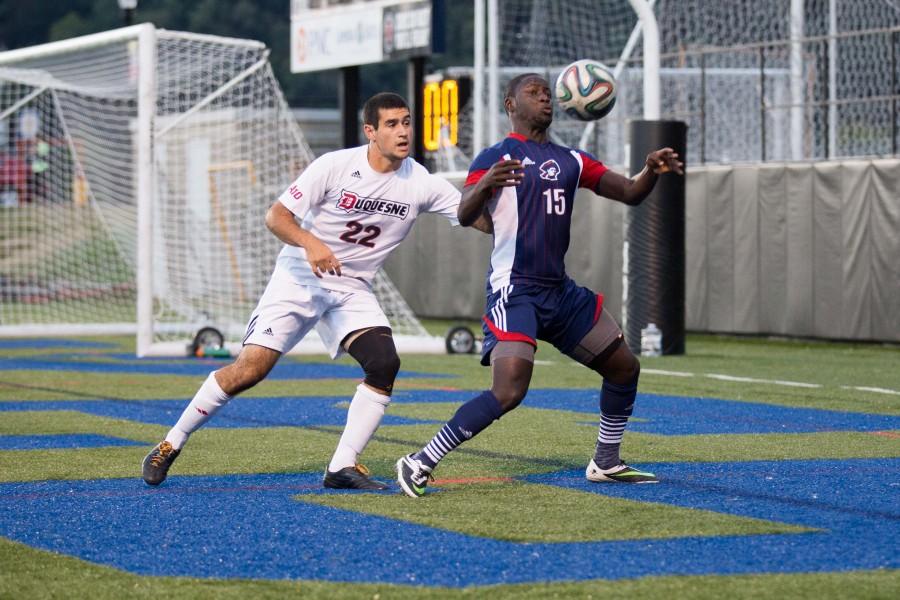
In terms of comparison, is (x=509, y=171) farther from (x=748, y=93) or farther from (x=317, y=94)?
(x=317, y=94)

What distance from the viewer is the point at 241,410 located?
39.9 feet

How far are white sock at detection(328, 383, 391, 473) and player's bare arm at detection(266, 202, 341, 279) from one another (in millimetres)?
643

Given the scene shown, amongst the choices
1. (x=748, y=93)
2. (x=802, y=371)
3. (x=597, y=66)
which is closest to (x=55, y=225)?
(x=748, y=93)

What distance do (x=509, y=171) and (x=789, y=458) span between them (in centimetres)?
292

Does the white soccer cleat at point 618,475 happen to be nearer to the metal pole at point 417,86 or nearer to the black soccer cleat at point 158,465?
the black soccer cleat at point 158,465

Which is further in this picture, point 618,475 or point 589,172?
point 618,475

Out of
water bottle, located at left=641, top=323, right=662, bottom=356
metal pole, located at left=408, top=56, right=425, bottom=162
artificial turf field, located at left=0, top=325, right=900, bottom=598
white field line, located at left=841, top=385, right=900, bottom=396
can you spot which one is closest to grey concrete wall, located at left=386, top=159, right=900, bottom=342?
water bottle, located at left=641, top=323, right=662, bottom=356

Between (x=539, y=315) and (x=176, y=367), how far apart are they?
9764 millimetres

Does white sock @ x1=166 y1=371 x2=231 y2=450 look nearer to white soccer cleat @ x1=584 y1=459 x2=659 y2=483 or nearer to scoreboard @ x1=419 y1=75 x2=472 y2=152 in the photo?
white soccer cleat @ x1=584 y1=459 x2=659 y2=483

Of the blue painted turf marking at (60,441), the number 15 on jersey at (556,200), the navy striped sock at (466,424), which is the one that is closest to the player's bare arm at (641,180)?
the number 15 on jersey at (556,200)

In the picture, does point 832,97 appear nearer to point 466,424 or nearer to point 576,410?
point 576,410

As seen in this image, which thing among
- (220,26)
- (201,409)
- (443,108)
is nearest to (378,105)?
(201,409)

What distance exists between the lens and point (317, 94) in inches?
2736

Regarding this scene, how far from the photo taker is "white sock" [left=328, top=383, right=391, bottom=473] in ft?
25.9
